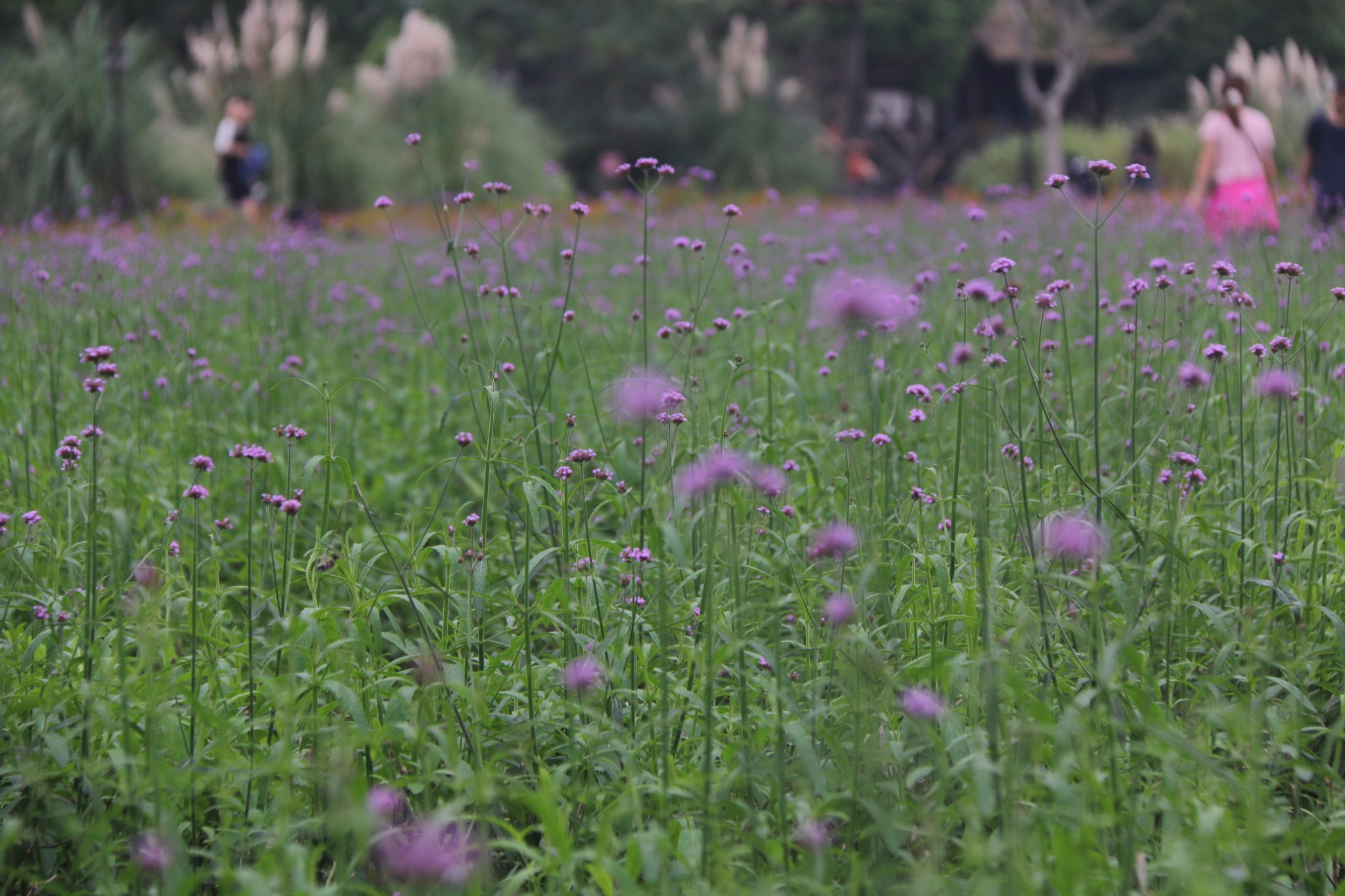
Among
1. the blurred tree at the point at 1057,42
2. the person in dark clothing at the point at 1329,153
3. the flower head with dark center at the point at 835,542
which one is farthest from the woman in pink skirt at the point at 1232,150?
the blurred tree at the point at 1057,42

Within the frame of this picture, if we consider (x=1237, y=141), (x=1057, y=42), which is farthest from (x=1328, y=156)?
(x=1057, y=42)

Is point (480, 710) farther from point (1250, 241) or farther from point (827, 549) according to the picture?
point (1250, 241)

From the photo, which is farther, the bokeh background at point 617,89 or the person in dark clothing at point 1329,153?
the bokeh background at point 617,89

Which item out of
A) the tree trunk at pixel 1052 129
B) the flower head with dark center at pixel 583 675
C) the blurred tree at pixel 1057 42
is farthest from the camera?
the blurred tree at pixel 1057 42

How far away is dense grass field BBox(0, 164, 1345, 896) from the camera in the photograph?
1508 millimetres

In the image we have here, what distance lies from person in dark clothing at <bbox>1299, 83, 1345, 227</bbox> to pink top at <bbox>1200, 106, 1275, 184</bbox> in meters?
0.26

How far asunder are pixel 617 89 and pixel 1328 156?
1458 cm

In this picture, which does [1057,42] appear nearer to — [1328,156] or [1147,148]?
[1147,148]

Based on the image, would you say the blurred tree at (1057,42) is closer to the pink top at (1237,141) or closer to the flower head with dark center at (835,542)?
the pink top at (1237,141)

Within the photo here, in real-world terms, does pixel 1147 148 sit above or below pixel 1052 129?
below

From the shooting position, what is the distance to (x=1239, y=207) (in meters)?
6.27

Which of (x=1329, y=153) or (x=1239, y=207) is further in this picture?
(x=1329, y=153)

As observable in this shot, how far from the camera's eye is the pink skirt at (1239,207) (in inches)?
198

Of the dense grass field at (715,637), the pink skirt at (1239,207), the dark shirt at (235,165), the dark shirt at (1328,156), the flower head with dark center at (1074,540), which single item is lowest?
the dense grass field at (715,637)
